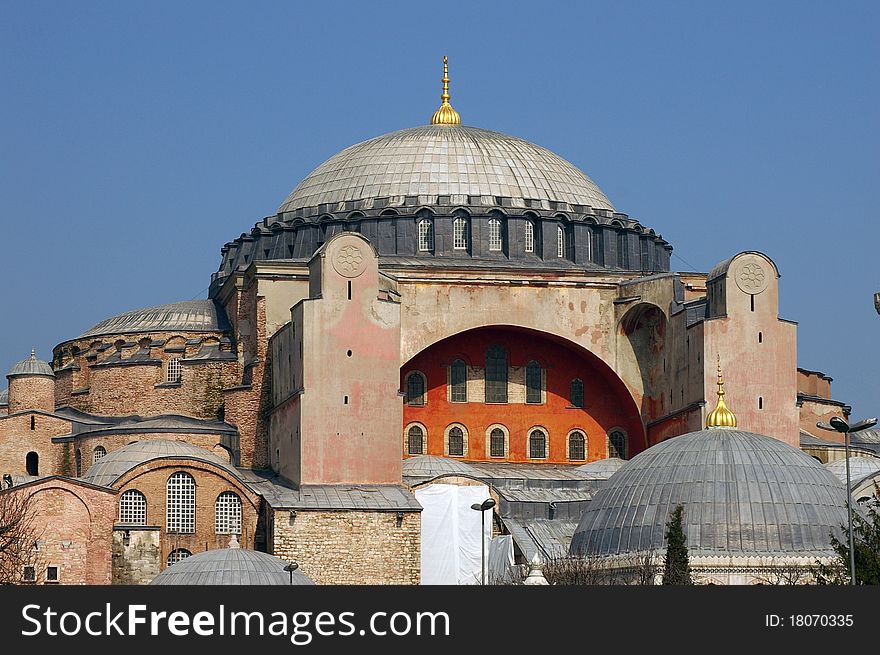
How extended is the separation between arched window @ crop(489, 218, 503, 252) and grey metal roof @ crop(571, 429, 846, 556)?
14437 millimetres

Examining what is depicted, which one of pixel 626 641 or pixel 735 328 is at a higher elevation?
pixel 735 328

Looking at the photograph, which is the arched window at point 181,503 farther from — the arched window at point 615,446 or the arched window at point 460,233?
the arched window at point 615,446

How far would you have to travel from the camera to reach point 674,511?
5419 cm

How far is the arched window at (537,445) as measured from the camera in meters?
69.1

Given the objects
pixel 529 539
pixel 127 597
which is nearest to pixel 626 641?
pixel 127 597

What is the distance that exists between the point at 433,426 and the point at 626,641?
131 feet

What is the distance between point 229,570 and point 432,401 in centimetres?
1492

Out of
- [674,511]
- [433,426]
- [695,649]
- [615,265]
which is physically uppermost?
[615,265]

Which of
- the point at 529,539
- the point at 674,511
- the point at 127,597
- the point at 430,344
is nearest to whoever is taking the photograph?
the point at 127,597

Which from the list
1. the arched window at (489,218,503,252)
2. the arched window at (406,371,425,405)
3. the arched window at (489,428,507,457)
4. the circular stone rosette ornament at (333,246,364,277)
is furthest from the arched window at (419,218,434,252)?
the circular stone rosette ornament at (333,246,364,277)

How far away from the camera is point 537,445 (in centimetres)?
6912

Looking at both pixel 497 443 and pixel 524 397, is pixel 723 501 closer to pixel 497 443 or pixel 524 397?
pixel 497 443

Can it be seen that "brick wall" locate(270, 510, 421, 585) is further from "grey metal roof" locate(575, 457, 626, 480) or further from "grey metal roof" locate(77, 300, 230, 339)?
"grey metal roof" locate(77, 300, 230, 339)

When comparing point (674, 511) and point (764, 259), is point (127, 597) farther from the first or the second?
point (764, 259)
